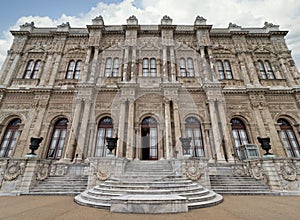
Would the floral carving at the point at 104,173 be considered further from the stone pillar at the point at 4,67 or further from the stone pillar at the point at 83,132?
the stone pillar at the point at 4,67

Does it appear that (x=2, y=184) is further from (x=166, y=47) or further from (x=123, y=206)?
(x=166, y=47)

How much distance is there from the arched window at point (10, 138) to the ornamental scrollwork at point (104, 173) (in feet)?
27.3

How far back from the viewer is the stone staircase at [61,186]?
6562 mm

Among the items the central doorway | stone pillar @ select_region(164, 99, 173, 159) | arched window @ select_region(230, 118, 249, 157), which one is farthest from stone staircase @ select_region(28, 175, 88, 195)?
arched window @ select_region(230, 118, 249, 157)

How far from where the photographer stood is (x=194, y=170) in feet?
22.7

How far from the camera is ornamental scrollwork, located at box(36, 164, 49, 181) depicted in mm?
A: 7242

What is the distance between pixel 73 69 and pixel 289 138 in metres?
18.2

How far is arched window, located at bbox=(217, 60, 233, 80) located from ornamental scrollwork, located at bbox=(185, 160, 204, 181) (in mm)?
9058

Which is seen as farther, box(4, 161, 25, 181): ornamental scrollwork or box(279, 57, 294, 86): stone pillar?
box(279, 57, 294, 86): stone pillar

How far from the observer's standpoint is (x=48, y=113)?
11.5m

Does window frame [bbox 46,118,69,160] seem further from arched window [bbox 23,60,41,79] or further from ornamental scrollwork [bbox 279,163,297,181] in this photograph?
ornamental scrollwork [bbox 279,163,297,181]

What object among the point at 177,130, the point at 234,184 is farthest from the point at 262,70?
the point at 234,184

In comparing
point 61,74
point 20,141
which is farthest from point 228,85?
point 20,141

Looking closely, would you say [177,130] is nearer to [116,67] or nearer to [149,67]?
[149,67]
